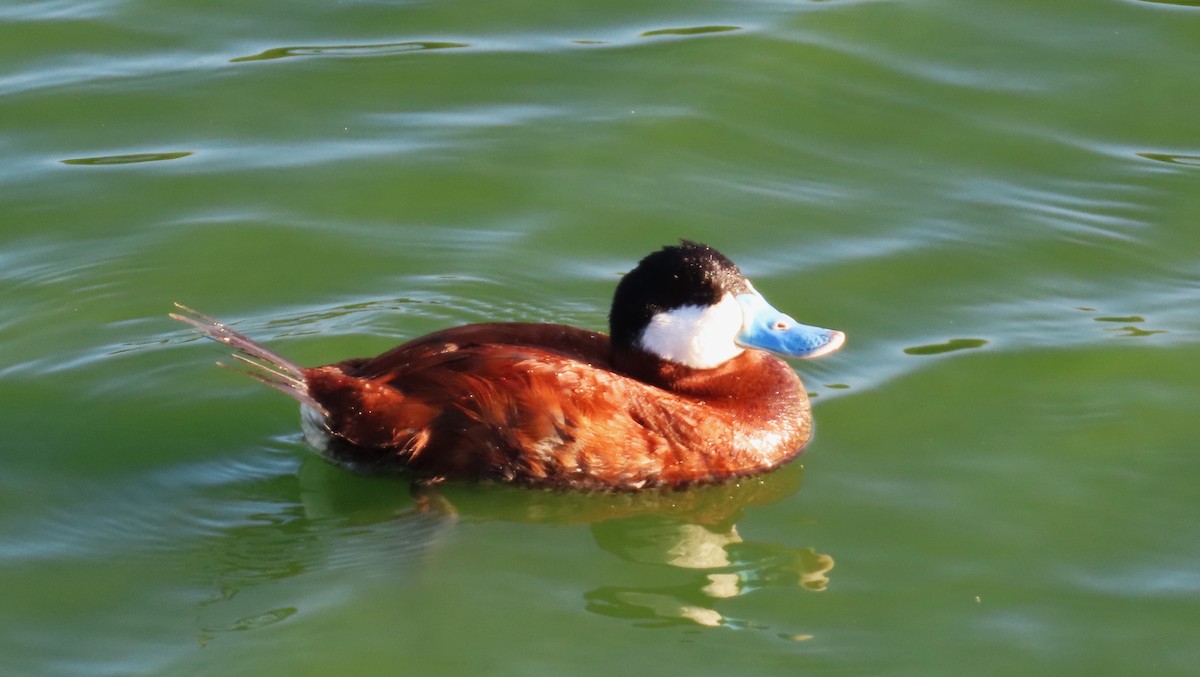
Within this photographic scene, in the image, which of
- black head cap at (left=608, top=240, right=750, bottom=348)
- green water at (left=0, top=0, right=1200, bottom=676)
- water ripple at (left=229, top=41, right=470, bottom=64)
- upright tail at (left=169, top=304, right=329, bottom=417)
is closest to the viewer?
green water at (left=0, top=0, right=1200, bottom=676)

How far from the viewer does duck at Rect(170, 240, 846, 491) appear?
17.0 feet

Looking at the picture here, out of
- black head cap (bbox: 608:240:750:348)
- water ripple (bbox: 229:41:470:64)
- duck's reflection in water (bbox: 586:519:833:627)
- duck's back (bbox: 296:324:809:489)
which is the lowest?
duck's reflection in water (bbox: 586:519:833:627)

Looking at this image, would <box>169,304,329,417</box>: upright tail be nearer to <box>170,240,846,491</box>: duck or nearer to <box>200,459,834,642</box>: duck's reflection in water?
<box>170,240,846,491</box>: duck

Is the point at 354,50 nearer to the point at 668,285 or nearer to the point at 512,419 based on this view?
the point at 668,285

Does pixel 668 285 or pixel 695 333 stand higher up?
pixel 668 285

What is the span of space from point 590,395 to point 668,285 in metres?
0.49

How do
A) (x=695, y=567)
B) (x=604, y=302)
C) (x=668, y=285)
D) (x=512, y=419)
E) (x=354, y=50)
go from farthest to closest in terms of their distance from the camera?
(x=354, y=50), (x=604, y=302), (x=668, y=285), (x=512, y=419), (x=695, y=567)

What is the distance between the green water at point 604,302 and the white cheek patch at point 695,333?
46 centimetres

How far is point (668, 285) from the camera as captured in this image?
17.8ft

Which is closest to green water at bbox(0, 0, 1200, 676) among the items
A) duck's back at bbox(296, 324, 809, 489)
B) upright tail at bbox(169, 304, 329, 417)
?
duck's back at bbox(296, 324, 809, 489)

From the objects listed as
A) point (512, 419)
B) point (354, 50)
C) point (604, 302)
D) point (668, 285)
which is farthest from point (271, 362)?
point (354, 50)

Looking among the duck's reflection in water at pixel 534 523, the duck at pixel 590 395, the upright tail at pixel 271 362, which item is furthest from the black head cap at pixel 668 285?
the upright tail at pixel 271 362

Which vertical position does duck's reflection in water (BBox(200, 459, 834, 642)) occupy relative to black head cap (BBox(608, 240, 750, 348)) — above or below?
below

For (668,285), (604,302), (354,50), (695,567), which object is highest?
(354,50)
